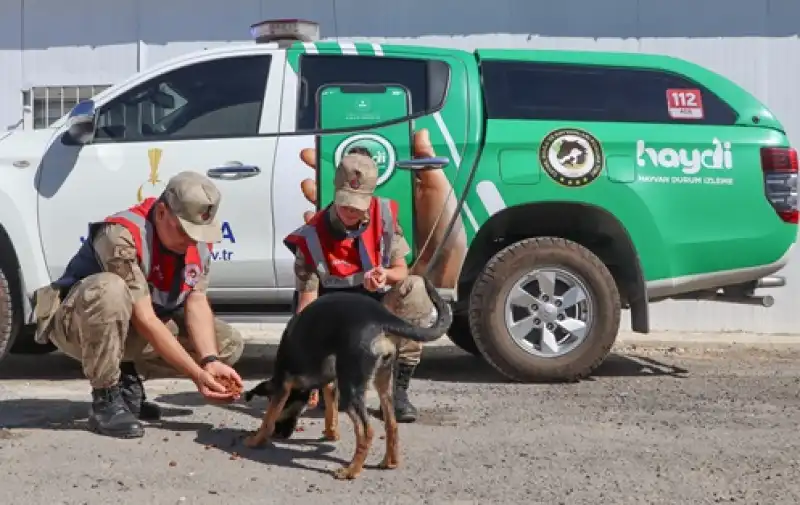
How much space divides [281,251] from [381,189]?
0.65m

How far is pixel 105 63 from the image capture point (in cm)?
928

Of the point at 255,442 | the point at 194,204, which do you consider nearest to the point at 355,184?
the point at 194,204

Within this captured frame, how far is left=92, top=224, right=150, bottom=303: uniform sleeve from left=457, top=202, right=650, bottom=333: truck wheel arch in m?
2.17

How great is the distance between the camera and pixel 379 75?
607 cm

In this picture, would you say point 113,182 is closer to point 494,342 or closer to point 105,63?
point 494,342

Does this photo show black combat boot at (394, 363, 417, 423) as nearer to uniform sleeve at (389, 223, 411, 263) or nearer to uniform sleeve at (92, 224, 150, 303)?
uniform sleeve at (389, 223, 411, 263)

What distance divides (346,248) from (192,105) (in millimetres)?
1750

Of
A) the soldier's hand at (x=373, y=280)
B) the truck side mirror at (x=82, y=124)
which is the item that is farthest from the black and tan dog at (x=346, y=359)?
Answer: the truck side mirror at (x=82, y=124)

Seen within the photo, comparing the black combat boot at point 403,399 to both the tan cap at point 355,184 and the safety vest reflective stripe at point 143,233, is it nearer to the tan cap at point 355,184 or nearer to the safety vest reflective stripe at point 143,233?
the tan cap at point 355,184

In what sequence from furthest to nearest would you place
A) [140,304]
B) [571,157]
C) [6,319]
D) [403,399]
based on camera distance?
[571,157], [6,319], [403,399], [140,304]

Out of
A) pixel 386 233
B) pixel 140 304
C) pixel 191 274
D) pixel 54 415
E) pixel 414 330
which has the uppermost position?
→ pixel 386 233

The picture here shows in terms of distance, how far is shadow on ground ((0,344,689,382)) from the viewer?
6.48m

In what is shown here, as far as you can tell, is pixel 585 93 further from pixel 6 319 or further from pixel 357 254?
pixel 6 319

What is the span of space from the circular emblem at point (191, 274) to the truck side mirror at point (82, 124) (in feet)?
5.56
